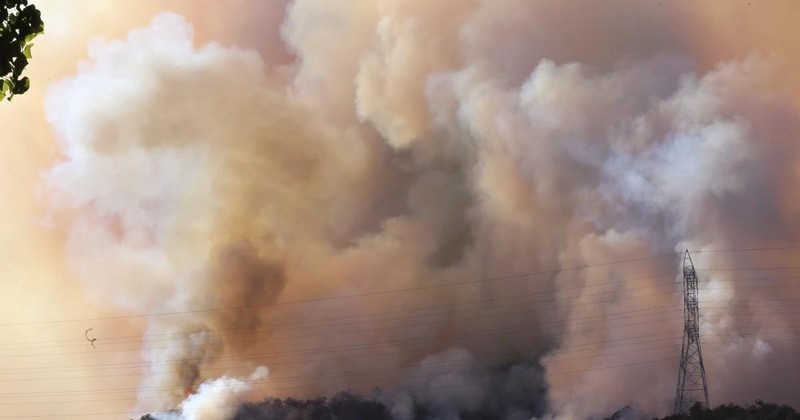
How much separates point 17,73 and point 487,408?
67.6m

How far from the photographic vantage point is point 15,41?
12.8 m

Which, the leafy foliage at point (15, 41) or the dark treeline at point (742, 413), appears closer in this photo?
the leafy foliage at point (15, 41)

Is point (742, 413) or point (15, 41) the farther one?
point (742, 413)

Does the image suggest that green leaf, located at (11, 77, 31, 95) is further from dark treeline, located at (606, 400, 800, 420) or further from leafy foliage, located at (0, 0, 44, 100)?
dark treeline, located at (606, 400, 800, 420)

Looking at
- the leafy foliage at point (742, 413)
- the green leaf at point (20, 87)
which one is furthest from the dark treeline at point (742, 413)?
the green leaf at point (20, 87)

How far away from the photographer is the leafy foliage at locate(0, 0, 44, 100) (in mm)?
12648

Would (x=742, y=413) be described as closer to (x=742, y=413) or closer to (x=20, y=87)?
(x=742, y=413)

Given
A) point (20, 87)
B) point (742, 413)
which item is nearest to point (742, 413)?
point (742, 413)

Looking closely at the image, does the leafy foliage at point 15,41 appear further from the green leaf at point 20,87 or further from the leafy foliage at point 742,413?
the leafy foliage at point 742,413

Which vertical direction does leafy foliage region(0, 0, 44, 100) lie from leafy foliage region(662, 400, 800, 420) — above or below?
below

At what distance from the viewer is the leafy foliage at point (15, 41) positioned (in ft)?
41.5

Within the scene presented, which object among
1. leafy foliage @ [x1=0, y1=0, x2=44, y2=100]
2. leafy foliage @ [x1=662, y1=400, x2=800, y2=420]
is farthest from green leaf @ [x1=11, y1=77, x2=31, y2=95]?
leafy foliage @ [x1=662, y1=400, x2=800, y2=420]

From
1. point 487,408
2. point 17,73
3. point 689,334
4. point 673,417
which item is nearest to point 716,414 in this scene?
point 673,417

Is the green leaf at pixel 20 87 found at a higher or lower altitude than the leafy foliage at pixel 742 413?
lower
